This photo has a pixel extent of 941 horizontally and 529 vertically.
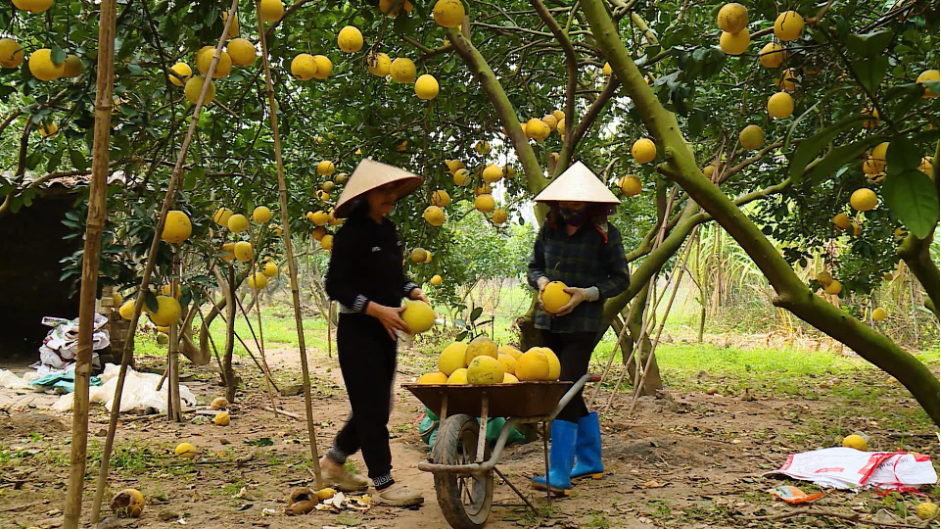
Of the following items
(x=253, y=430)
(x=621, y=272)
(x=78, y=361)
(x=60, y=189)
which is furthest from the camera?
(x=60, y=189)

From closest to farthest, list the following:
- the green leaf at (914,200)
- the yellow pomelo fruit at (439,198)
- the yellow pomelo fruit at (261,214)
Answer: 1. the green leaf at (914,200)
2. the yellow pomelo fruit at (261,214)
3. the yellow pomelo fruit at (439,198)

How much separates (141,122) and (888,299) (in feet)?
38.2

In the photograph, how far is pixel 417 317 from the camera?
300cm

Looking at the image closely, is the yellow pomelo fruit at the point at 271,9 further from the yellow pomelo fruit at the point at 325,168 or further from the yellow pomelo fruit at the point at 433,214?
the yellow pomelo fruit at the point at 433,214

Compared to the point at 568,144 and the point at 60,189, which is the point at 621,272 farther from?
the point at 60,189

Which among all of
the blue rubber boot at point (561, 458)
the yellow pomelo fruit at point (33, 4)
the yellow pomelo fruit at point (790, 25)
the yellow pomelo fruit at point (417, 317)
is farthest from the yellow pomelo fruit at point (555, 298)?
the yellow pomelo fruit at point (33, 4)

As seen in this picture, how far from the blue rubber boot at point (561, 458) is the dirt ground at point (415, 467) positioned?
0.08 m

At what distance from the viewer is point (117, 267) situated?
2.68m

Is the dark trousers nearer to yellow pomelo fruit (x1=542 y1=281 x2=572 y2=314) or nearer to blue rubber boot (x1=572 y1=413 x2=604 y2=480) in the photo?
yellow pomelo fruit (x1=542 y1=281 x2=572 y2=314)

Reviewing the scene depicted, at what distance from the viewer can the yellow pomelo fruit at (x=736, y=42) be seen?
7.98 feet

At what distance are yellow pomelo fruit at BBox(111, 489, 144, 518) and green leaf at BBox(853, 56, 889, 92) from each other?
288cm

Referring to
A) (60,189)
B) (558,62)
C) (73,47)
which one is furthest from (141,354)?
(73,47)

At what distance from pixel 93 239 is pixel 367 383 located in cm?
151

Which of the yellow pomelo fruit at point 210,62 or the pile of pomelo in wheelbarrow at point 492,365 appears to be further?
the pile of pomelo in wheelbarrow at point 492,365
